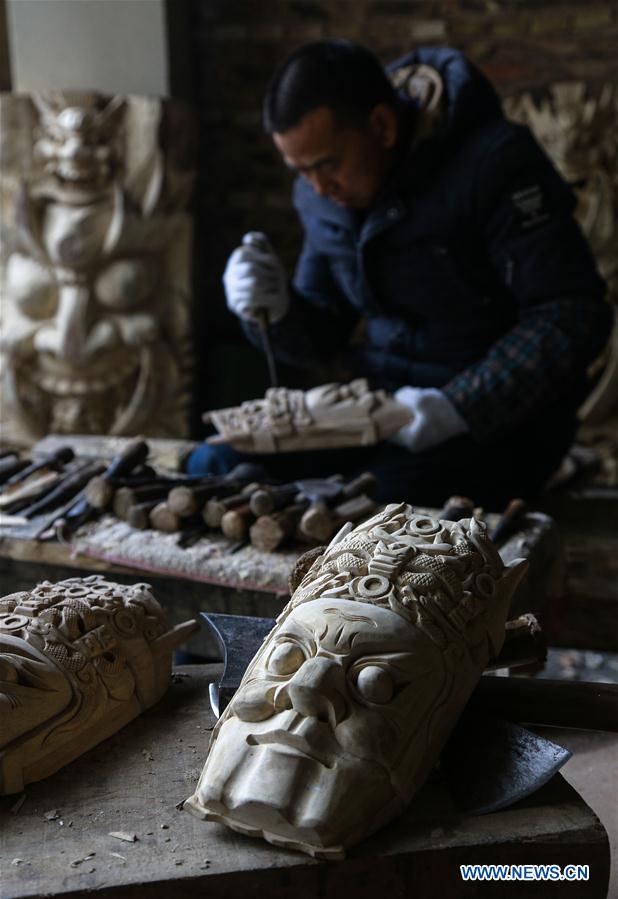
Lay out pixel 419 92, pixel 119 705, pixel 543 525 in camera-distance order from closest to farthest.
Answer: pixel 119 705 → pixel 543 525 → pixel 419 92

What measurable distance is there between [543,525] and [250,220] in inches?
130

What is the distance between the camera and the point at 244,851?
1294 mm

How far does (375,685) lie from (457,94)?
2596mm

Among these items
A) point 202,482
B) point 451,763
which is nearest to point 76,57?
point 202,482

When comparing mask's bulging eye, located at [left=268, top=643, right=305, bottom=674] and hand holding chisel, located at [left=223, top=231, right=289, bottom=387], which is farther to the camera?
hand holding chisel, located at [left=223, top=231, right=289, bottom=387]

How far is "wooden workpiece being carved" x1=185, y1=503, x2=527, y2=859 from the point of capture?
4.13 ft

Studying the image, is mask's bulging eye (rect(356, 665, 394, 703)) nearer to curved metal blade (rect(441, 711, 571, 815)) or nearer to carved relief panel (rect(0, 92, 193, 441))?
curved metal blade (rect(441, 711, 571, 815))

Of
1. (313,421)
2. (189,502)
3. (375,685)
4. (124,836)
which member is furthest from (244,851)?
(313,421)

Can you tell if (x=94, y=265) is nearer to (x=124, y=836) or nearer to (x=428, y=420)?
(x=428, y=420)

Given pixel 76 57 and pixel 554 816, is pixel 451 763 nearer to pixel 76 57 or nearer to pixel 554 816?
pixel 554 816

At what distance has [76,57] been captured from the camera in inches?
189

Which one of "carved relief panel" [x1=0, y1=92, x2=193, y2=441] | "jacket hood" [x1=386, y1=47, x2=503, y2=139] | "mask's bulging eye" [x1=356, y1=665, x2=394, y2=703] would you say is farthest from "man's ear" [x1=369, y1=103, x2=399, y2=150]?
"mask's bulging eye" [x1=356, y1=665, x2=394, y2=703]

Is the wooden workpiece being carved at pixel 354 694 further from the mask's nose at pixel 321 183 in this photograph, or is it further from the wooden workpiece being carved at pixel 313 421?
the mask's nose at pixel 321 183

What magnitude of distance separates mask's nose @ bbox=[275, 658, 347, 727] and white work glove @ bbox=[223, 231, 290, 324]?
240cm
